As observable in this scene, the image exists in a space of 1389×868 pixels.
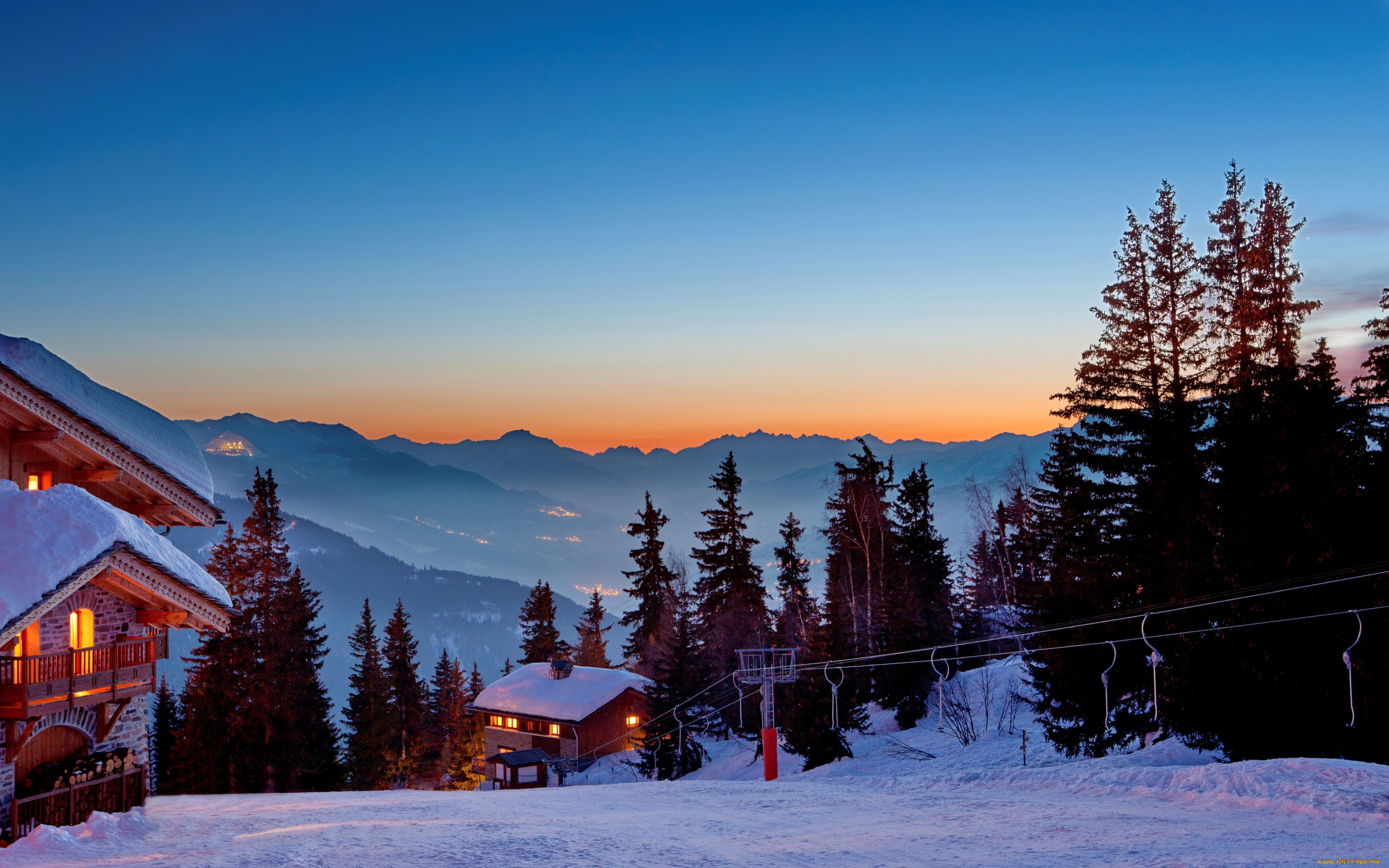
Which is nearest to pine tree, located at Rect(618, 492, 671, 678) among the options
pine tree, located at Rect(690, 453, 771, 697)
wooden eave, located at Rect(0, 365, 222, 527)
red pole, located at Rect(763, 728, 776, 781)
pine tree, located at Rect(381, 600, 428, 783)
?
pine tree, located at Rect(690, 453, 771, 697)

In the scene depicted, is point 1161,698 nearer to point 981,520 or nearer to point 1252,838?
point 1252,838

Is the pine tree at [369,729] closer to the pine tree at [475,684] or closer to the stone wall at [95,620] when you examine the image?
the pine tree at [475,684]

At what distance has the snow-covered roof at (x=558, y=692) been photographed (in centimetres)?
5088

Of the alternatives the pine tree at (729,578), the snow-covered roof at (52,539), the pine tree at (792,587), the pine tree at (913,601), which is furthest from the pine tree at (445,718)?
the snow-covered roof at (52,539)

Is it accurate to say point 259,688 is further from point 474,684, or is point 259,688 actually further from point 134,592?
point 474,684

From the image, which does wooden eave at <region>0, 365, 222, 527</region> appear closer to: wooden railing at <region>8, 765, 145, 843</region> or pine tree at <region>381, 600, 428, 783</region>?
wooden railing at <region>8, 765, 145, 843</region>

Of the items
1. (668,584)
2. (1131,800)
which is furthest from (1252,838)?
(668,584)

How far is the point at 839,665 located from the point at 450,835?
67.4 ft

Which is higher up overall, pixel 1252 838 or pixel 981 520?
pixel 981 520

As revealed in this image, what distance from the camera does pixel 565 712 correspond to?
50469 millimetres

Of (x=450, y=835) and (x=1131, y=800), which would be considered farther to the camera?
(x=1131, y=800)

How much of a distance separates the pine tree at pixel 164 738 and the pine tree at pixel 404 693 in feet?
43.4

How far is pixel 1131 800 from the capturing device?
54.6ft

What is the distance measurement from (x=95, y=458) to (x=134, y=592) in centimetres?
451
